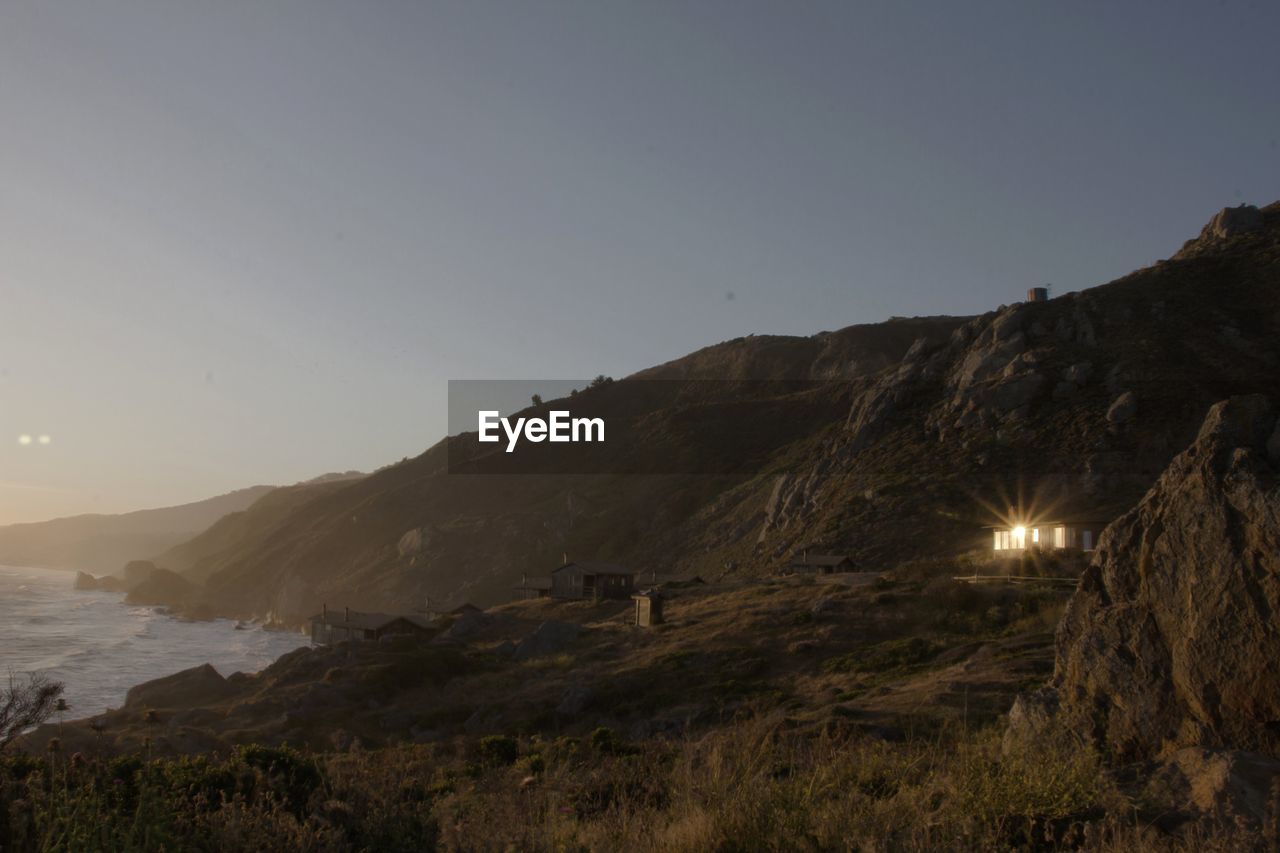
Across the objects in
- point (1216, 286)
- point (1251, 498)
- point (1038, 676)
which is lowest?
point (1038, 676)

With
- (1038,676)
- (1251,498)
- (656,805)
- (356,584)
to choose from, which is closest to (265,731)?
(1038,676)

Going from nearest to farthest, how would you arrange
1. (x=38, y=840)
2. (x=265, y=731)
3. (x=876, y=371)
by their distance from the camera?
(x=38, y=840), (x=265, y=731), (x=876, y=371)

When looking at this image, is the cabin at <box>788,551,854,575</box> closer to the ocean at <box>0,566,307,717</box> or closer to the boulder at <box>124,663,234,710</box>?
the boulder at <box>124,663,234,710</box>

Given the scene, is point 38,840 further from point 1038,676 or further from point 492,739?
point 1038,676

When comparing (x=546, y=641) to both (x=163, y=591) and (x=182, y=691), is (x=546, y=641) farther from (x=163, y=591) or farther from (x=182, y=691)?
(x=163, y=591)

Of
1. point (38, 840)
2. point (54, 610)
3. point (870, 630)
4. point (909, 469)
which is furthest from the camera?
point (54, 610)

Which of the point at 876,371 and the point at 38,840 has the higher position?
the point at 876,371

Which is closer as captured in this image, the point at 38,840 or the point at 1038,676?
the point at 38,840
